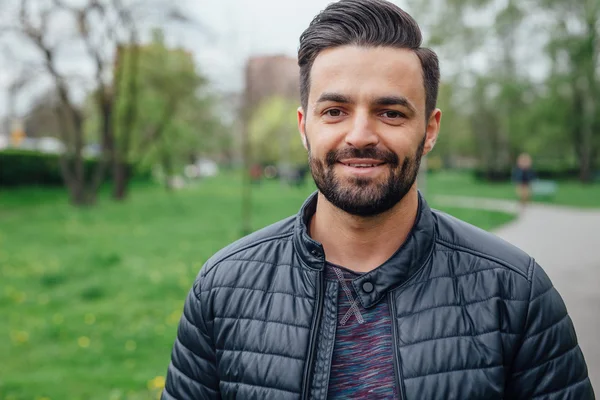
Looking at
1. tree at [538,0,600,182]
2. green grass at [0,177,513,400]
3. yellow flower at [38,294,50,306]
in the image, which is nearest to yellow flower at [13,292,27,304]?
green grass at [0,177,513,400]

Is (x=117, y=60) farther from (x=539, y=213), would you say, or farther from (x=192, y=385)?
(x=192, y=385)

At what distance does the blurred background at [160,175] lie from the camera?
6.28m

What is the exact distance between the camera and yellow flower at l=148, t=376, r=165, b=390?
4756mm

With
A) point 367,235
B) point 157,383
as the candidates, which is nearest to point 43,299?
point 157,383

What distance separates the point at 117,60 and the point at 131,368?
18258 millimetres

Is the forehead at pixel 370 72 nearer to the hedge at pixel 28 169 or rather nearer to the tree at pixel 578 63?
the hedge at pixel 28 169

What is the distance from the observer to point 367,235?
1.88 meters

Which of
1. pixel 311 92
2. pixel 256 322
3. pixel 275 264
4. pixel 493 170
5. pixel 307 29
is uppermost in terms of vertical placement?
pixel 307 29

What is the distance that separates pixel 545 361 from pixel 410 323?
383mm

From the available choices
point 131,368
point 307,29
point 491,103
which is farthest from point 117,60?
point 491,103

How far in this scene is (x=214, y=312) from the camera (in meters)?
1.88

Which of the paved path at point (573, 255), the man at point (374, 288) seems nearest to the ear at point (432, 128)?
the man at point (374, 288)

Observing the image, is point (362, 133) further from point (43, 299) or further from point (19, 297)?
point (19, 297)

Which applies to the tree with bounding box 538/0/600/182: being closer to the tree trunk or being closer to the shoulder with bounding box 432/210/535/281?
the tree trunk
